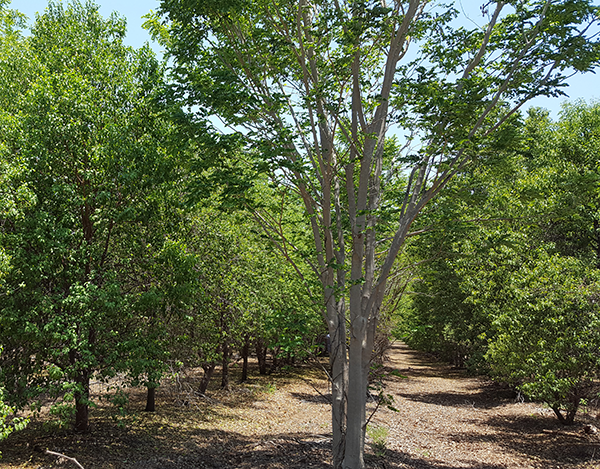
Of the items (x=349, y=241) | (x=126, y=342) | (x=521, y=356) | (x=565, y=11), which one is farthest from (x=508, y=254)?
(x=126, y=342)

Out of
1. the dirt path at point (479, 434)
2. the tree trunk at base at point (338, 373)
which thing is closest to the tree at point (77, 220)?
the tree trunk at base at point (338, 373)

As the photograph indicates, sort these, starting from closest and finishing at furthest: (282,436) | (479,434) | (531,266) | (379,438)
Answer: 1. (379,438)
2. (282,436)
3. (479,434)
4. (531,266)

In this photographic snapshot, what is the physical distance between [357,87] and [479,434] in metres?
11.4

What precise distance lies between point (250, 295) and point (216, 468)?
5782 millimetres

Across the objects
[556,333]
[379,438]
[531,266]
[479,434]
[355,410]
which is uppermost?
[531,266]

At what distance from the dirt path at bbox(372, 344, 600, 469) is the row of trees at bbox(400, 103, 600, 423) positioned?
1074 mm

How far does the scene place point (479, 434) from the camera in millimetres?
13414

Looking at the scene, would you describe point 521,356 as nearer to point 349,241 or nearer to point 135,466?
point 349,241

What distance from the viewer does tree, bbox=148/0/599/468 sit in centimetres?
685

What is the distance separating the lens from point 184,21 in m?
7.41

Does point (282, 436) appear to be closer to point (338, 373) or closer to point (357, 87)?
point (338, 373)

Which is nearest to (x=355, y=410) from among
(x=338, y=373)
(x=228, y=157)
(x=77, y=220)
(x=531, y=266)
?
(x=338, y=373)

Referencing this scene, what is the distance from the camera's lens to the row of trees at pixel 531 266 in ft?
27.2

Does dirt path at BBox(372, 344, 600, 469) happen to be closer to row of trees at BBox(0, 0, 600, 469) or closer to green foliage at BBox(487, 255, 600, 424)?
green foliage at BBox(487, 255, 600, 424)
